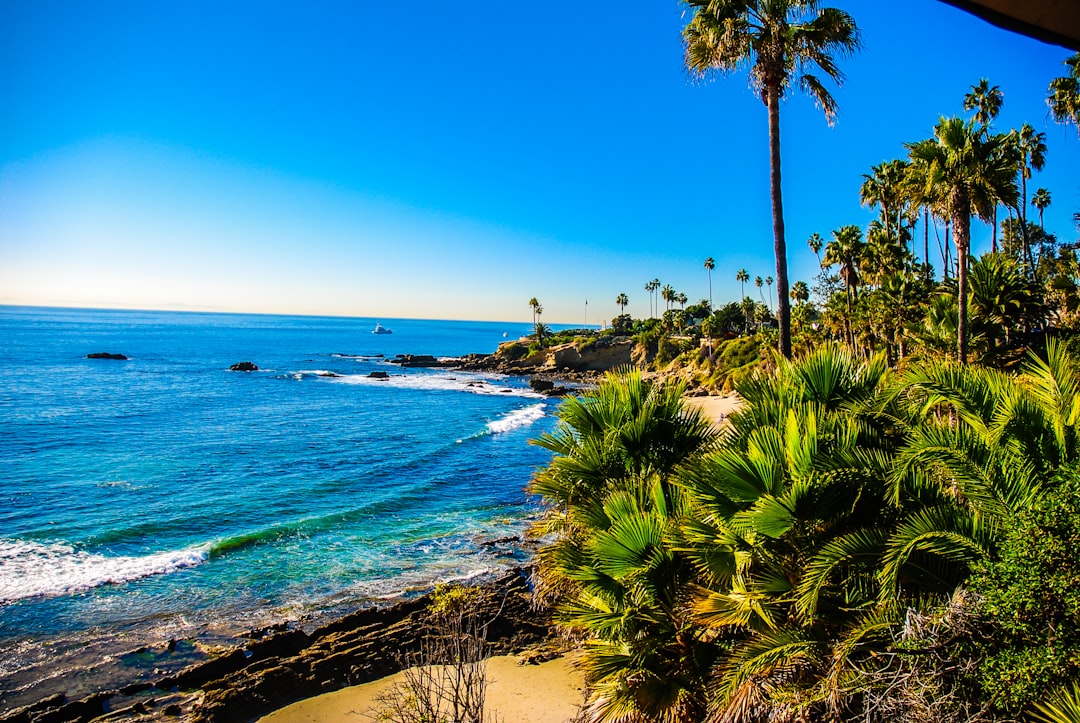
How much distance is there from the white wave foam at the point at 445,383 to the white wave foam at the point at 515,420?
9.80 m

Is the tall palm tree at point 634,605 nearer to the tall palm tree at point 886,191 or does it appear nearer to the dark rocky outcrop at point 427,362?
the tall palm tree at point 886,191

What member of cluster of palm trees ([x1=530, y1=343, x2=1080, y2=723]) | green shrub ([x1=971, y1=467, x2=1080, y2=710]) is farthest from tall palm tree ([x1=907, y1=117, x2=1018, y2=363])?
green shrub ([x1=971, y1=467, x2=1080, y2=710])

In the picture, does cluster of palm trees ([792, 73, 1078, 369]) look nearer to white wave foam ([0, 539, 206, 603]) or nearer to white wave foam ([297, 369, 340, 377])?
white wave foam ([0, 539, 206, 603])

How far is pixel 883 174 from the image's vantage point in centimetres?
4306

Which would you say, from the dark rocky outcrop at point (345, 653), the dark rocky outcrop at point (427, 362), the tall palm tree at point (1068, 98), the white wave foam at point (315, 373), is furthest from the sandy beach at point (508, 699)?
the dark rocky outcrop at point (427, 362)

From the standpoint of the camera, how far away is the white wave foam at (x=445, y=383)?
6938cm

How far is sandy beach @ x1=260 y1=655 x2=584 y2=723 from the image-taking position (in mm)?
12148

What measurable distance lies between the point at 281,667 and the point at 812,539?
12457mm

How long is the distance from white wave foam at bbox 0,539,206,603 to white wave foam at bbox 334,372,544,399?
1843 inches

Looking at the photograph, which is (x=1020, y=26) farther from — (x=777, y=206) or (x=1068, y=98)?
(x=1068, y=98)

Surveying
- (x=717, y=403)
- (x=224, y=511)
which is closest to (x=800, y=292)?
(x=717, y=403)

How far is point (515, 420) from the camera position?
50156 millimetres

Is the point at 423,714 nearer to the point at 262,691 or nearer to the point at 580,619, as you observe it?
the point at 580,619

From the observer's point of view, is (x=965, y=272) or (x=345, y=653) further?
(x=965, y=272)
